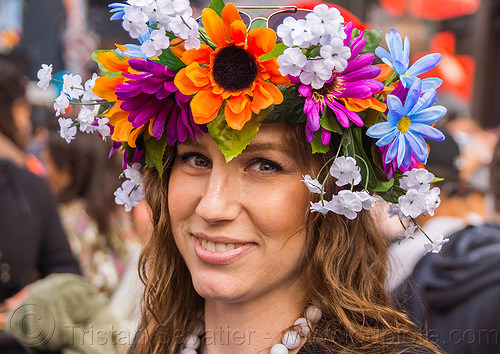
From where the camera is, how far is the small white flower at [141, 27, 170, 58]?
150cm

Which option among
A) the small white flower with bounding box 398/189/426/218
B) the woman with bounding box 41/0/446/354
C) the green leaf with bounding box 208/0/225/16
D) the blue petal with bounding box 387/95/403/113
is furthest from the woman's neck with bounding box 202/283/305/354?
the green leaf with bounding box 208/0/225/16

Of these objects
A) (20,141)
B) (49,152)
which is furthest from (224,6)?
(49,152)

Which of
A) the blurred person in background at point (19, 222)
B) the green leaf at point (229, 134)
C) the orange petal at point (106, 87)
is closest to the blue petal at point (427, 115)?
the green leaf at point (229, 134)

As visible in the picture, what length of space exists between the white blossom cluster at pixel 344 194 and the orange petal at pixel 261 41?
1.16 feet

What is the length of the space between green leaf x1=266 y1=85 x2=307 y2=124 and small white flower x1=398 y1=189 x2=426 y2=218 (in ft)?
1.18

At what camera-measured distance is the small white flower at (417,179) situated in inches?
63.9

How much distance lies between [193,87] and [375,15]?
852cm

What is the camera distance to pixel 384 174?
1.68 metres

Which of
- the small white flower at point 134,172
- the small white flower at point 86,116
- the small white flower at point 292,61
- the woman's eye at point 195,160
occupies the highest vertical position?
the small white flower at point 292,61

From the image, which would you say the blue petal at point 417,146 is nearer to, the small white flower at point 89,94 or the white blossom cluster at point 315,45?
the white blossom cluster at point 315,45

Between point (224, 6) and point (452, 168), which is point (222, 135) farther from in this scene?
point (452, 168)

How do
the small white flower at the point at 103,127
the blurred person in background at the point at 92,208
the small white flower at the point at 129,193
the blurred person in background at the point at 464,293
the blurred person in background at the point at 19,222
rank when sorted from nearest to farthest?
the small white flower at the point at 103,127 < the small white flower at the point at 129,193 < the blurred person in background at the point at 464,293 < the blurred person in background at the point at 19,222 < the blurred person in background at the point at 92,208

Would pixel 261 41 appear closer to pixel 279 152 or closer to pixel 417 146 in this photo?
pixel 279 152

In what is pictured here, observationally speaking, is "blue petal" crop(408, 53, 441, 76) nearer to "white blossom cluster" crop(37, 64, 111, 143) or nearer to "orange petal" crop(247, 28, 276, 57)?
"orange petal" crop(247, 28, 276, 57)
